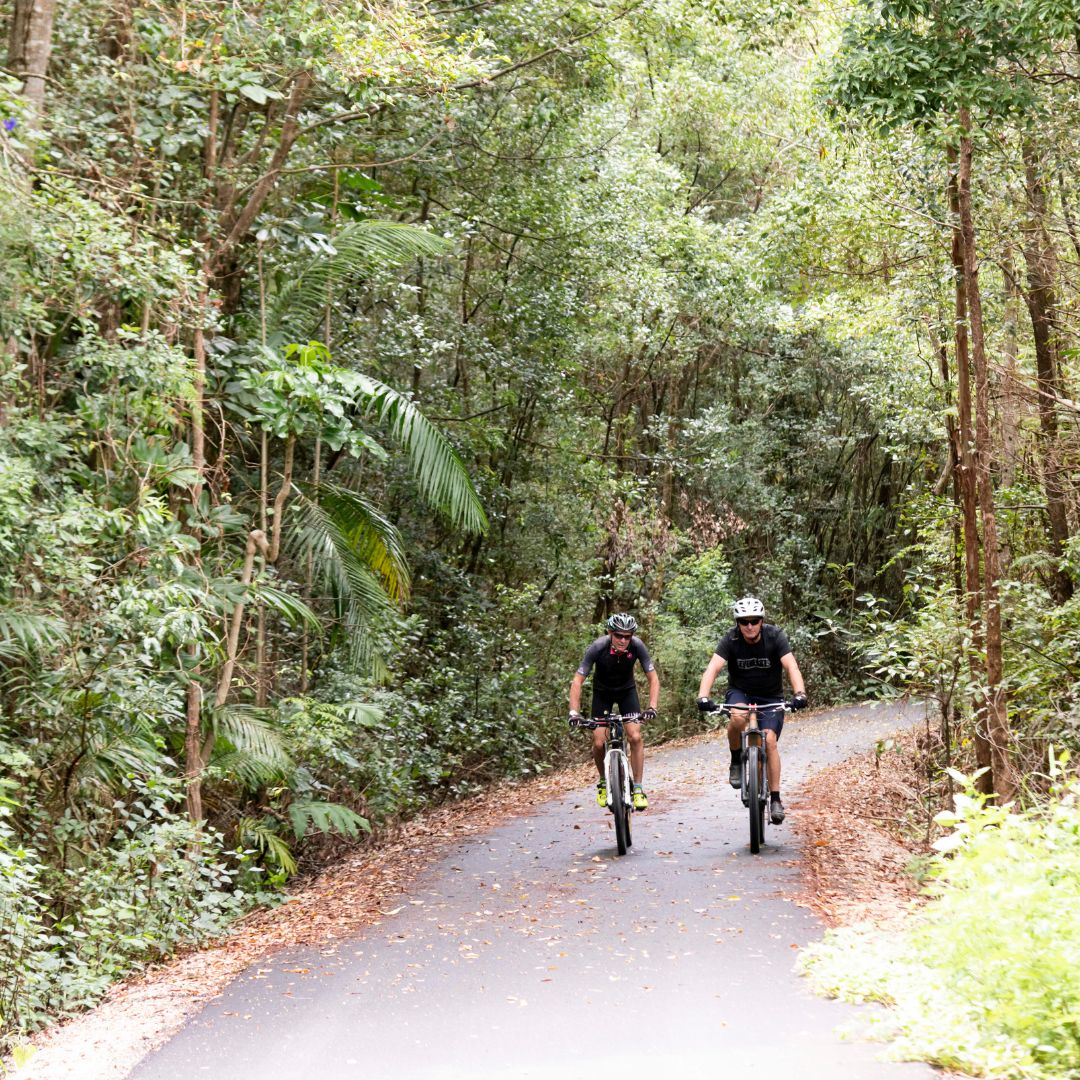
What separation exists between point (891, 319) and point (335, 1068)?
1455 centimetres

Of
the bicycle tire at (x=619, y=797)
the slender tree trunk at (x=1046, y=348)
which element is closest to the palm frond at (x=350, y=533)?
the bicycle tire at (x=619, y=797)

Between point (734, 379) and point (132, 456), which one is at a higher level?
point (734, 379)

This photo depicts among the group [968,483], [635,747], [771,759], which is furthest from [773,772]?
[968,483]

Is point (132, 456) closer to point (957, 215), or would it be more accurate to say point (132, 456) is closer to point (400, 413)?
point (400, 413)

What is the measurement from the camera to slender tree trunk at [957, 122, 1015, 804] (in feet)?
33.7

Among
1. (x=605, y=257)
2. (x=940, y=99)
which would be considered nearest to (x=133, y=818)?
(x=940, y=99)

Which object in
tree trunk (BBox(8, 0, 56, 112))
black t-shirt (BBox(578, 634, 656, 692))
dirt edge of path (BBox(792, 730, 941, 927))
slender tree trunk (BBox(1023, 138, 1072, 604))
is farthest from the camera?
slender tree trunk (BBox(1023, 138, 1072, 604))

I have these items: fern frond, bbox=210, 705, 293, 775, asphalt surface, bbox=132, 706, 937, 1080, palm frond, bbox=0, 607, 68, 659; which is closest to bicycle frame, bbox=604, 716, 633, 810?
asphalt surface, bbox=132, 706, 937, 1080

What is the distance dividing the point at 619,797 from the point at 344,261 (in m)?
6.49

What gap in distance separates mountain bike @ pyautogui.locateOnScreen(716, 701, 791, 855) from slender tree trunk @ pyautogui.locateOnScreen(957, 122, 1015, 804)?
5.84 ft

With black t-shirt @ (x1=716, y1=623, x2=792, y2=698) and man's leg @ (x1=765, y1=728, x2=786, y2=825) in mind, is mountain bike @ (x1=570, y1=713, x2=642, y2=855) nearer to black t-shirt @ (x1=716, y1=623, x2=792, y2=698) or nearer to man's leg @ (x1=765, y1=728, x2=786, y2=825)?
black t-shirt @ (x1=716, y1=623, x2=792, y2=698)

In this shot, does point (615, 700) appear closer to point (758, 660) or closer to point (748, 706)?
point (748, 706)

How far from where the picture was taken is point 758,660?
10.4 m

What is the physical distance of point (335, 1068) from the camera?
18.5 feet
